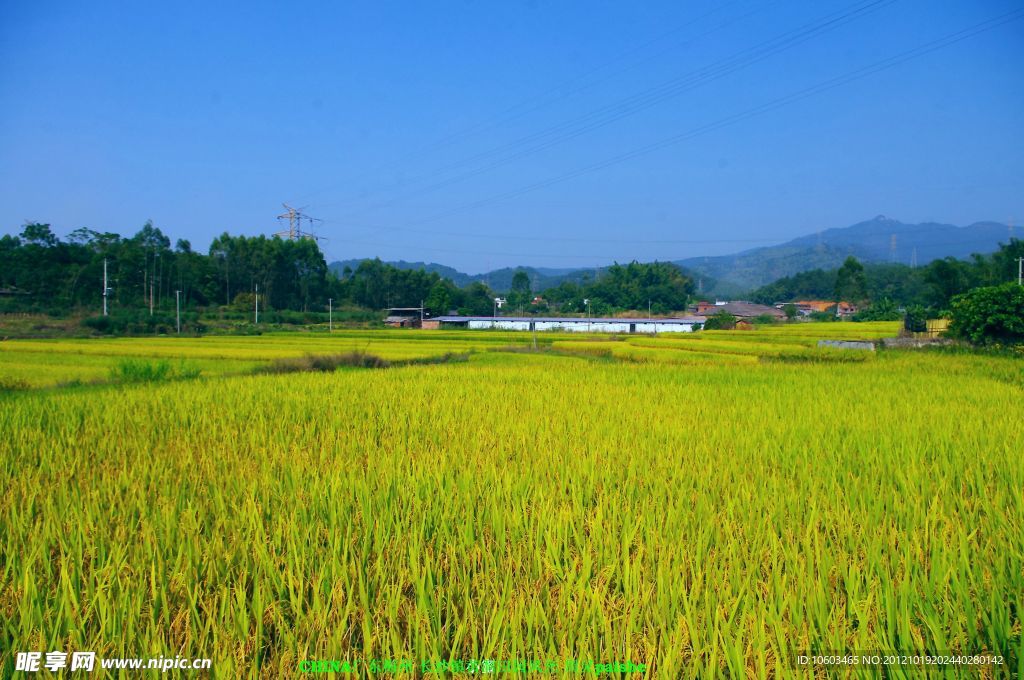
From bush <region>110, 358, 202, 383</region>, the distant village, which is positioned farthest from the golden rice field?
the distant village

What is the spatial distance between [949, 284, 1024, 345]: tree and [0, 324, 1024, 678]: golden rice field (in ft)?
51.2

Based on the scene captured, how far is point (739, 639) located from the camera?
167cm

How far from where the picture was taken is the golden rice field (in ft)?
5.87

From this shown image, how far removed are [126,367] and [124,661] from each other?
12.9 metres

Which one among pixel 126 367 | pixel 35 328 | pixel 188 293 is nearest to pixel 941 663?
pixel 126 367

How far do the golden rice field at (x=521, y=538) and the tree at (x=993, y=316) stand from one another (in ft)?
51.2

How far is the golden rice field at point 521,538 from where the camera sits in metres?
1.79

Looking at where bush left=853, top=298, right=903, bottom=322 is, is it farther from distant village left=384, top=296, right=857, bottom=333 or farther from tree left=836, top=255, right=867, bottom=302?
tree left=836, top=255, right=867, bottom=302

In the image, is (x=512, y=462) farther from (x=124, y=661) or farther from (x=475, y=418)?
(x=124, y=661)

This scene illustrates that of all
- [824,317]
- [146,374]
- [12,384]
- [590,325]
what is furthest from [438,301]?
[12,384]

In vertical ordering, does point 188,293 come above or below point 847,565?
above

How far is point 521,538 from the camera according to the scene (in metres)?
2.62

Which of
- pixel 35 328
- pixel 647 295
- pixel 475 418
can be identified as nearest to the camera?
pixel 475 418

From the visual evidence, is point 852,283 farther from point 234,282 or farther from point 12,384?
point 12,384
